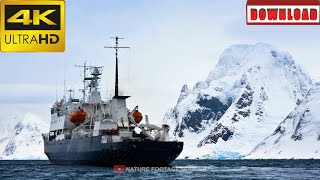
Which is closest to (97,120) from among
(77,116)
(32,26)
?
(77,116)

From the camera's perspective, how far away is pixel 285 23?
26844 millimetres

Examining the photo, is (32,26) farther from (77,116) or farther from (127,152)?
(77,116)

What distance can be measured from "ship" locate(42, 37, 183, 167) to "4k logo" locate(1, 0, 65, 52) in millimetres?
64612

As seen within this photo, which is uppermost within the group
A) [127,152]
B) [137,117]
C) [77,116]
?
[77,116]

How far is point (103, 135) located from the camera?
306 feet

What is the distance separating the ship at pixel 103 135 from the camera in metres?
90.4

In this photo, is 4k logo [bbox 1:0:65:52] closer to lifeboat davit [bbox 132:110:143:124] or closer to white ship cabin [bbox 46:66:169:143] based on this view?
white ship cabin [bbox 46:66:169:143]

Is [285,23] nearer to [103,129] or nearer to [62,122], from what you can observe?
[103,129]

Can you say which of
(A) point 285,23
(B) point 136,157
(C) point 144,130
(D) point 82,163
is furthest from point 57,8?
(D) point 82,163

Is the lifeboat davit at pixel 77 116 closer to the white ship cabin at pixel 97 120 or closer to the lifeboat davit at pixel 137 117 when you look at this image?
the white ship cabin at pixel 97 120

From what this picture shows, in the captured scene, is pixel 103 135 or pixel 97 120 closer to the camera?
pixel 103 135

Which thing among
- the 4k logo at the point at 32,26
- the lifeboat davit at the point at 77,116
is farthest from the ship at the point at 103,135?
the 4k logo at the point at 32,26

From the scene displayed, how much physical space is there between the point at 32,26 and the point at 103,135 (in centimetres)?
7003

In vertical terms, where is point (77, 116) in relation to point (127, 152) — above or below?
above
